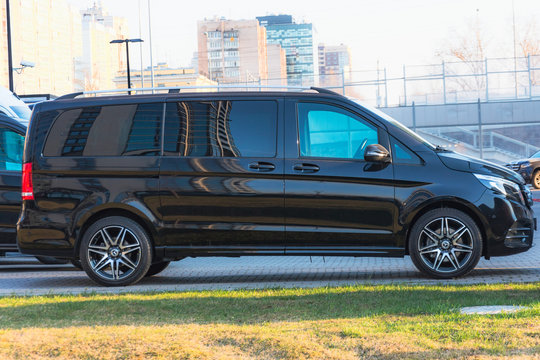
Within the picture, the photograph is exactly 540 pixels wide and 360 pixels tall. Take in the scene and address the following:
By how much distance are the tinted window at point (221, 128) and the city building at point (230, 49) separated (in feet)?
513

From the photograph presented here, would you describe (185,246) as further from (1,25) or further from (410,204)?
(1,25)

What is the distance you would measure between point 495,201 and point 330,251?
66.1 inches

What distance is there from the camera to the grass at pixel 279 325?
15.3 feet

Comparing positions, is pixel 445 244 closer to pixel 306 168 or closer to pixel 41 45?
pixel 306 168

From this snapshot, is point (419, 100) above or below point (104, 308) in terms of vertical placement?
above

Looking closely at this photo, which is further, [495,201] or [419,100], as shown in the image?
[419,100]

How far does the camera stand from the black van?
322 inches

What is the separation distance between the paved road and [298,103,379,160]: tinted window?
1.30m


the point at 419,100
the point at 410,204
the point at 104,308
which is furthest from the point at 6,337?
the point at 419,100

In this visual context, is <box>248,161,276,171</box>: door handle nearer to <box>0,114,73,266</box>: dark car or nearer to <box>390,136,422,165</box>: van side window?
<box>390,136,422,165</box>: van side window

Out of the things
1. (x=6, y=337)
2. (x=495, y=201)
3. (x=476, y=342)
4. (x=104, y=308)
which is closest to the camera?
(x=476, y=342)

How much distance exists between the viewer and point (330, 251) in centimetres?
826

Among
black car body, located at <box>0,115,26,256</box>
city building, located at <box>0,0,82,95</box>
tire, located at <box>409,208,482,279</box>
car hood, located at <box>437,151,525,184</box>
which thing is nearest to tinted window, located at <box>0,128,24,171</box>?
black car body, located at <box>0,115,26,256</box>

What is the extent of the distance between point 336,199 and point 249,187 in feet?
2.85
